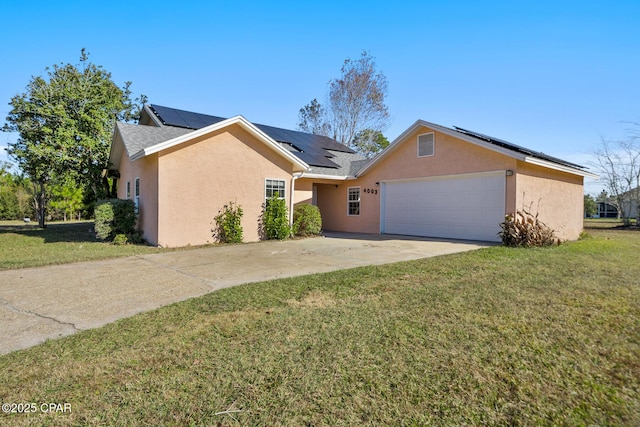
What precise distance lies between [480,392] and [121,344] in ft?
10.9

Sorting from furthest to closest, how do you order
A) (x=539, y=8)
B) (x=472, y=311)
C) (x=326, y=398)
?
1. (x=539, y=8)
2. (x=472, y=311)
3. (x=326, y=398)

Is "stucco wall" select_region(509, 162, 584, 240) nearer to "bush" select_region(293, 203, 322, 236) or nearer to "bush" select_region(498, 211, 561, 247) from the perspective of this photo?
"bush" select_region(498, 211, 561, 247)

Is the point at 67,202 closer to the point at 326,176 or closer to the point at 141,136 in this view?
the point at 141,136

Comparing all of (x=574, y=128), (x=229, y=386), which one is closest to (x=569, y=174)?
(x=574, y=128)

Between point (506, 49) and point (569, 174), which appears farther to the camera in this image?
point (569, 174)

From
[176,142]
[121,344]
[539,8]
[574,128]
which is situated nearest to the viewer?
[121,344]

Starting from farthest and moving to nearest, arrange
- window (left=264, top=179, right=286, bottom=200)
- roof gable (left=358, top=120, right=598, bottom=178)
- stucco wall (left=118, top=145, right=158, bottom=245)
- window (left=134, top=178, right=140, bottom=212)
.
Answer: window (left=264, top=179, right=286, bottom=200) < window (left=134, top=178, right=140, bottom=212) < roof gable (left=358, top=120, right=598, bottom=178) < stucco wall (left=118, top=145, right=158, bottom=245)

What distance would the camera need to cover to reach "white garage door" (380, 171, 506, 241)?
12.1m

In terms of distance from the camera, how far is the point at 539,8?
365 inches

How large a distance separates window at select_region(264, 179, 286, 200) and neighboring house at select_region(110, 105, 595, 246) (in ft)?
0.13

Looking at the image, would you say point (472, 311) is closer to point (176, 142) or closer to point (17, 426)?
point (17, 426)

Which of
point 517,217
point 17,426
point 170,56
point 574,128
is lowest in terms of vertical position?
point 17,426

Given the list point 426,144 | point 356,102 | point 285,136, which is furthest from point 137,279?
point 356,102

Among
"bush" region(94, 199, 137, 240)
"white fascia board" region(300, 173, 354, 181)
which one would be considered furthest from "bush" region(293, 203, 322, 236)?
"bush" region(94, 199, 137, 240)
